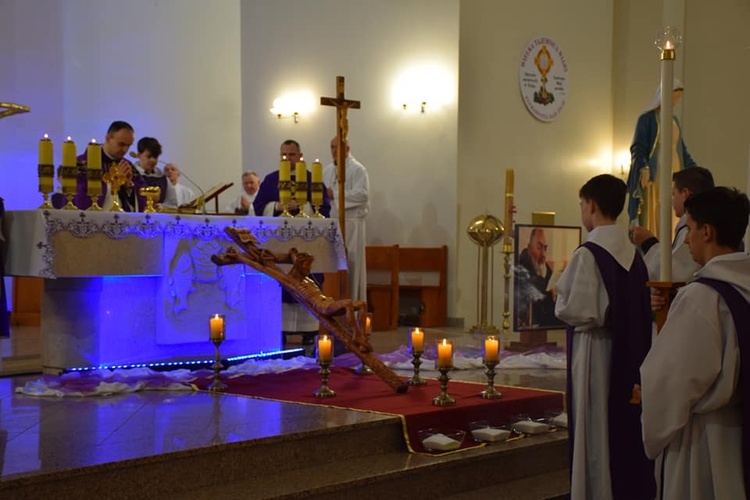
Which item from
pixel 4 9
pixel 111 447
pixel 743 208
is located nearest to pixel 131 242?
pixel 111 447

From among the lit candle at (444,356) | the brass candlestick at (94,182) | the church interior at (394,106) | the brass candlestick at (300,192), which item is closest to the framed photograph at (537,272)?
the church interior at (394,106)

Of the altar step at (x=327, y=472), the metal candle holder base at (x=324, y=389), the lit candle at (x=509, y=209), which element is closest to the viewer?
the altar step at (x=327, y=472)

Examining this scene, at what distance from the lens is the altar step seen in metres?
4.18

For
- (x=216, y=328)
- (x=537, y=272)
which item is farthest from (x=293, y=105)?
(x=216, y=328)

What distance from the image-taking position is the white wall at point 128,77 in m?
11.0

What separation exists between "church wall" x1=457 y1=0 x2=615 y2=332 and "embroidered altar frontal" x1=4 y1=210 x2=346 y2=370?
4.51 metres

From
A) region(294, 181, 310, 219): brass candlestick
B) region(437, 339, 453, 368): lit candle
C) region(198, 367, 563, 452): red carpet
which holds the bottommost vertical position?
region(198, 367, 563, 452): red carpet

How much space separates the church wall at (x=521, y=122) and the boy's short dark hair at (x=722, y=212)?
835cm

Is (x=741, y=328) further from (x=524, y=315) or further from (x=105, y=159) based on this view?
(x=524, y=315)

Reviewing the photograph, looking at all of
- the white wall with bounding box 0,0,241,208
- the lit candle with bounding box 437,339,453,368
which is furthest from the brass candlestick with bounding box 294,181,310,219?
the white wall with bounding box 0,0,241,208

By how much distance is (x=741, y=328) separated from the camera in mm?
2838

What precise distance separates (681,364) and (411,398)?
125 inches

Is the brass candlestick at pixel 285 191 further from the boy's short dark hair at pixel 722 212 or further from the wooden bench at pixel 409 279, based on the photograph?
the boy's short dark hair at pixel 722 212

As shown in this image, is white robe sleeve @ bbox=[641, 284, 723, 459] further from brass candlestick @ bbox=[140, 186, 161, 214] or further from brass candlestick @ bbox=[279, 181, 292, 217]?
brass candlestick @ bbox=[279, 181, 292, 217]
